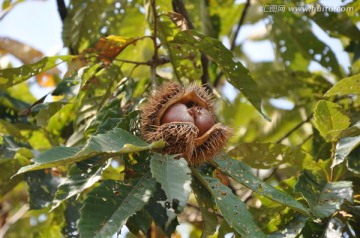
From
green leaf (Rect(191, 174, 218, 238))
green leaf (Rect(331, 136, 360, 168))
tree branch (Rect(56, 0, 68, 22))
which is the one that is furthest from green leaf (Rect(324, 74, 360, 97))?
tree branch (Rect(56, 0, 68, 22))

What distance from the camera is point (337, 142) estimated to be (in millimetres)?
2242

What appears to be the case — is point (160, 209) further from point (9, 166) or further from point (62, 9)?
point (62, 9)

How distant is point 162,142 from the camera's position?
1920mm

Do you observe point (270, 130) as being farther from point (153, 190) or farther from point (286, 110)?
point (153, 190)

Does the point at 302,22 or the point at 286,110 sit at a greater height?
the point at 302,22

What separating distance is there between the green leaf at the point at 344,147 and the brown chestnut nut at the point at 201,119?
0.40m

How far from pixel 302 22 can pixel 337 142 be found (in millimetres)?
1185

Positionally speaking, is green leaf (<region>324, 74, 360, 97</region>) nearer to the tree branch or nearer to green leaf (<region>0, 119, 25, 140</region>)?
green leaf (<region>0, 119, 25, 140</region>)

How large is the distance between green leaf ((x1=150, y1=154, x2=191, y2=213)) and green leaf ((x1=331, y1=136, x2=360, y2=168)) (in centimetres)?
54

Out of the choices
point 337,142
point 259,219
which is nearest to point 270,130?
Result: point 259,219

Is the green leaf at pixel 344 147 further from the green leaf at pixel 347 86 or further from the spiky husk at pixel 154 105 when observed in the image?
the spiky husk at pixel 154 105

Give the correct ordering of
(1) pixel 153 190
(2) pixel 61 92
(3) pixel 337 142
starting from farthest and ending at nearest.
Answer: (2) pixel 61 92
(3) pixel 337 142
(1) pixel 153 190

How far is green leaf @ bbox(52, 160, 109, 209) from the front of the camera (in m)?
1.96

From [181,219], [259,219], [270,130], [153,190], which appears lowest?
[181,219]
